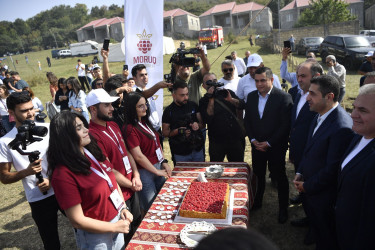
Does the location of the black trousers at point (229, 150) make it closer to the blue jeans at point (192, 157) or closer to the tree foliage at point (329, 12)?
the blue jeans at point (192, 157)

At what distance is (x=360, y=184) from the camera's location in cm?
188

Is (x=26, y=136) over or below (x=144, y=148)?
over

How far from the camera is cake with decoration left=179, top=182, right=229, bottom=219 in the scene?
2268mm

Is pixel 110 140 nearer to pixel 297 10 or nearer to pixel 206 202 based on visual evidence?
pixel 206 202

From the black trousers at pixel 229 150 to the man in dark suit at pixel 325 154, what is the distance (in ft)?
4.41

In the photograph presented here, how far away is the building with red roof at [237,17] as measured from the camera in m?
49.6

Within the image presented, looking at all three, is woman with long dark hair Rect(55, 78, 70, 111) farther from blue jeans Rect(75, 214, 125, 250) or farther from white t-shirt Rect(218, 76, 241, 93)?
blue jeans Rect(75, 214, 125, 250)

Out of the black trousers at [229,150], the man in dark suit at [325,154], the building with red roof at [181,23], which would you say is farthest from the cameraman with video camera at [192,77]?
the building with red roof at [181,23]

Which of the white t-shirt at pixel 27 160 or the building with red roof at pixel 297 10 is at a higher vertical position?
the building with red roof at pixel 297 10

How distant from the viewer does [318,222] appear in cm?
254

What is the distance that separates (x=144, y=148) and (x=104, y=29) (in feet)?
210

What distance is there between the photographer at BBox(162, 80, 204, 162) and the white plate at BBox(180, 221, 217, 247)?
1.56 meters

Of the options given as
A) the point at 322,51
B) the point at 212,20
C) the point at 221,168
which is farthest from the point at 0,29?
the point at 221,168

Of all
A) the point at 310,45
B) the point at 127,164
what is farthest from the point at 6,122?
the point at 310,45
